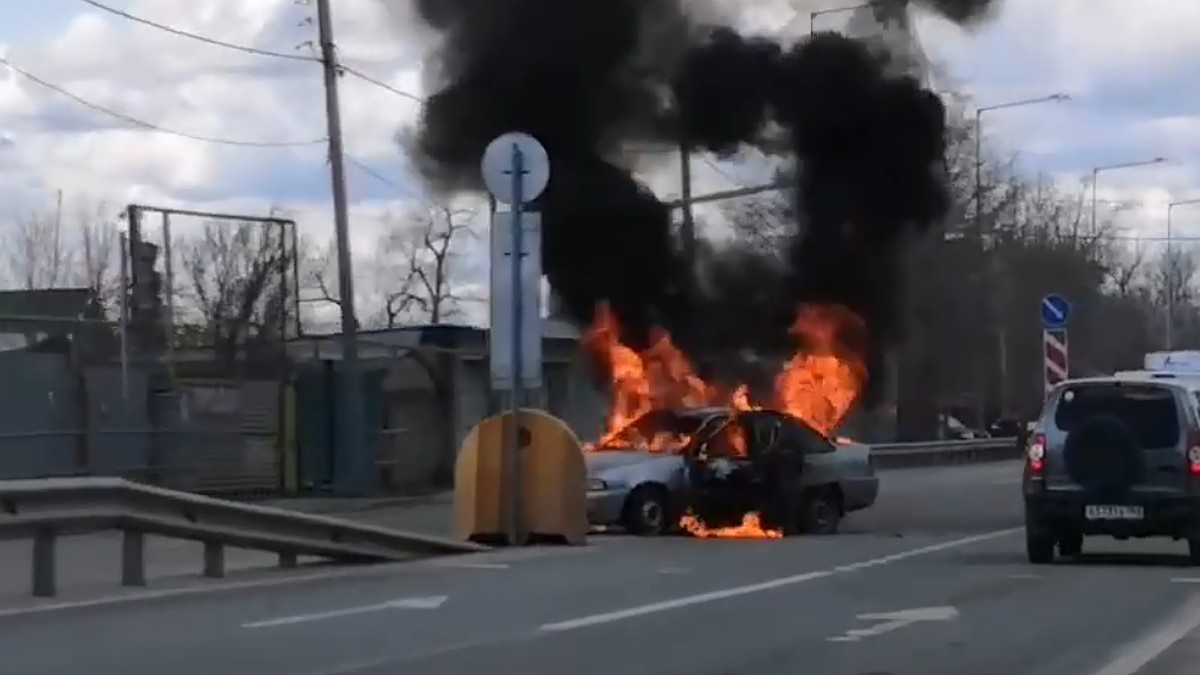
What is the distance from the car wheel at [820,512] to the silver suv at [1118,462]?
184 inches

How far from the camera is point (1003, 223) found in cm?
6016

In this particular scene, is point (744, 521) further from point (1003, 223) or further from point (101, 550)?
point (1003, 223)

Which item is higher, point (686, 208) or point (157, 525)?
point (686, 208)

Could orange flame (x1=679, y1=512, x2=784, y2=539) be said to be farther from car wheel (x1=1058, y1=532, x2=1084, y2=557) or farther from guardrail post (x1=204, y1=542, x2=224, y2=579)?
guardrail post (x1=204, y1=542, x2=224, y2=579)

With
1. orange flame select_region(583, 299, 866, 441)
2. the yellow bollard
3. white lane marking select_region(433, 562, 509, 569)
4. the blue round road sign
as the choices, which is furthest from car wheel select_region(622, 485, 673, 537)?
the blue round road sign

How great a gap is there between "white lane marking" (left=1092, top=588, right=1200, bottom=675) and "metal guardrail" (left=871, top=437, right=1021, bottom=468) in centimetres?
2832

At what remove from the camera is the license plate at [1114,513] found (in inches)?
714

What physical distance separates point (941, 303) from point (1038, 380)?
58.7 feet

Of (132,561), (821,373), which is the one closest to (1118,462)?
(132,561)

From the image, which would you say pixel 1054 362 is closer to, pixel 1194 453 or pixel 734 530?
pixel 734 530

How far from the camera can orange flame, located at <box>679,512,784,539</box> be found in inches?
881

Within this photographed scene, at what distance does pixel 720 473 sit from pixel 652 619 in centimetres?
860

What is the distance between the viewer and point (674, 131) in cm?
2711

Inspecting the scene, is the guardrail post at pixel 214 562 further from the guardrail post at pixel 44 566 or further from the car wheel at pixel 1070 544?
the car wheel at pixel 1070 544
